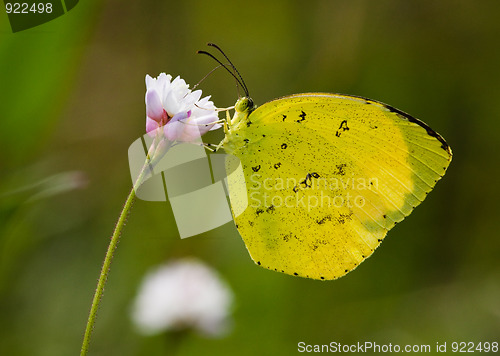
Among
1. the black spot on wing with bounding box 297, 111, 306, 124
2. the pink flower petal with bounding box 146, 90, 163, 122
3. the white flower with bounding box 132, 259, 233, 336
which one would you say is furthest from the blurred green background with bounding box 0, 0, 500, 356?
the black spot on wing with bounding box 297, 111, 306, 124

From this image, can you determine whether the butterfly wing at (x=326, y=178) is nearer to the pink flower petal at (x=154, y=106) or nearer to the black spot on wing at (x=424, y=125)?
the black spot on wing at (x=424, y=125)

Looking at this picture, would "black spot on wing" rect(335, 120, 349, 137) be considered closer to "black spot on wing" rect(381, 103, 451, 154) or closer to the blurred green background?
"black spot on wing" rect(381, 103, 451, 154)

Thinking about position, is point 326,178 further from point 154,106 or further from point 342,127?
point 154,106

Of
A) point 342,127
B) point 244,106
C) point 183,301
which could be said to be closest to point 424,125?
point 342,127

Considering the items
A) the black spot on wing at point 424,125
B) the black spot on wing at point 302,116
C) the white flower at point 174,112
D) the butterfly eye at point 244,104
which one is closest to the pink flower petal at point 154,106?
the white flower at point 174,112

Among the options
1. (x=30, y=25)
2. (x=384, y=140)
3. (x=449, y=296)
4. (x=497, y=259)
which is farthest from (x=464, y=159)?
(x=30, y=25)

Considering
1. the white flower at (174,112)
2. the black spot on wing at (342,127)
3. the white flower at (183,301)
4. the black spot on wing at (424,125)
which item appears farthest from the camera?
the white flower at (183,301)

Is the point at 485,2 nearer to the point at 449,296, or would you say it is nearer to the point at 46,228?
the point at 449,296
